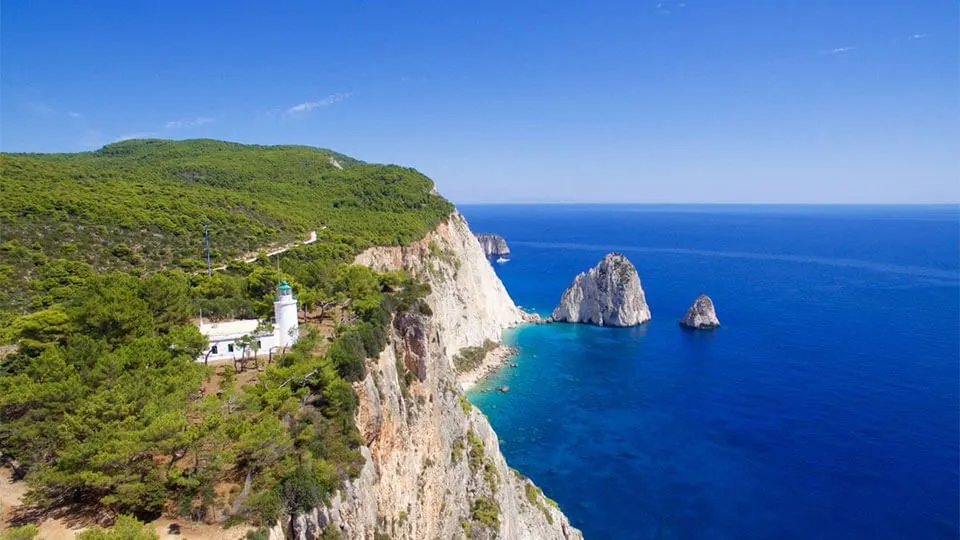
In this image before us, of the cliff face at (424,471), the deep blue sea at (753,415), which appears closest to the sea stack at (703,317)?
the deep blue sea at (753,415)

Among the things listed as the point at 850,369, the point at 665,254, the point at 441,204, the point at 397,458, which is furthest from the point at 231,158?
the point at 665,254

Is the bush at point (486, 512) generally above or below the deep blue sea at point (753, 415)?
above

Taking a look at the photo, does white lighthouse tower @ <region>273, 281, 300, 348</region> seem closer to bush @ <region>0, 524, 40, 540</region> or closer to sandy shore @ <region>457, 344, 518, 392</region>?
bush @ <region>0, 524, 40, 540</region>

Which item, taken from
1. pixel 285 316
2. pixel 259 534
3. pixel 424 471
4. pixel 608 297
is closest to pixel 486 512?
pixel 424 471

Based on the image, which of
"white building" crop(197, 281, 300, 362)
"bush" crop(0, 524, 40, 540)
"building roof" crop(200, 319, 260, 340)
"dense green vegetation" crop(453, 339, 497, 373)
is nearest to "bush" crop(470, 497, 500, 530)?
"white building" crop(197, 281, 300, 362)

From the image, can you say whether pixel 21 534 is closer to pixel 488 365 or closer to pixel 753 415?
pixel 488 365

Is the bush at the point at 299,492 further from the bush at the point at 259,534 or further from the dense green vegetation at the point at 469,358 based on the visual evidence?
the dense green vegetation at the point at 469,358

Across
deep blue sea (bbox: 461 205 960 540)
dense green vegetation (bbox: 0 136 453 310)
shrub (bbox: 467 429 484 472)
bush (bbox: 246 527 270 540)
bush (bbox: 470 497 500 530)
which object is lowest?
deep blue sea (bbox: 461 205 960 540)
